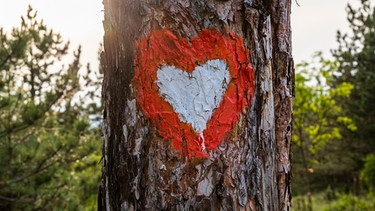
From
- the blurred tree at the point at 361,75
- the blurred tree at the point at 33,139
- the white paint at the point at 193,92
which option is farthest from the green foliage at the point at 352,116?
the white paint at the point at 193,92

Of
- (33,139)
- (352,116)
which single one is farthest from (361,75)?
(33,139)

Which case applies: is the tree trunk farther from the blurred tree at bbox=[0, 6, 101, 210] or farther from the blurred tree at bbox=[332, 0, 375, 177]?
the blurred tree at bbox=[332, 0, 375, 177]

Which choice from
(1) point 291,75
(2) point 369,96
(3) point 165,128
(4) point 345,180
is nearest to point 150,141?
(3) point 165,128

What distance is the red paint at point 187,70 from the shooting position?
125 cm

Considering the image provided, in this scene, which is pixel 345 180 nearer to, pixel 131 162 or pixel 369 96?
pixel 369 96

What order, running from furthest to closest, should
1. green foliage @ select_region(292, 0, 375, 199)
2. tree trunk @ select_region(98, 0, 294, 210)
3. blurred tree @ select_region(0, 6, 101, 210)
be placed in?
green foliage @ select_region(292, 0, 375, 199) < blurred tree @ select_region(0, 6, 101, 210) < tree trunk @ select_region(98, 0, 294, 210)

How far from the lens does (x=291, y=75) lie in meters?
1.46

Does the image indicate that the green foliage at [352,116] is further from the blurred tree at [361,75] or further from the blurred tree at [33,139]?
the blurred tree at [33,139]

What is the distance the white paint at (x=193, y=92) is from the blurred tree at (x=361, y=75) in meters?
15.5

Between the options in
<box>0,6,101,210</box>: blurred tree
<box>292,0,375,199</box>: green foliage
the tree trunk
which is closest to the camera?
the tree trunk

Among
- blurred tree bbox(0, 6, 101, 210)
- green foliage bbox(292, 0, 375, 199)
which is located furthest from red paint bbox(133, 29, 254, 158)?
green foliage bbox(292, 0, 375, 199)

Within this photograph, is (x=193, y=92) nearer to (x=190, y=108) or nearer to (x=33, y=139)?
(x=190, y=108)

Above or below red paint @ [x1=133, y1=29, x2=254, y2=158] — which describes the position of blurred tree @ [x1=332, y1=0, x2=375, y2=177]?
above

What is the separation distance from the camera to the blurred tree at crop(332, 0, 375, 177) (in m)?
16.5
